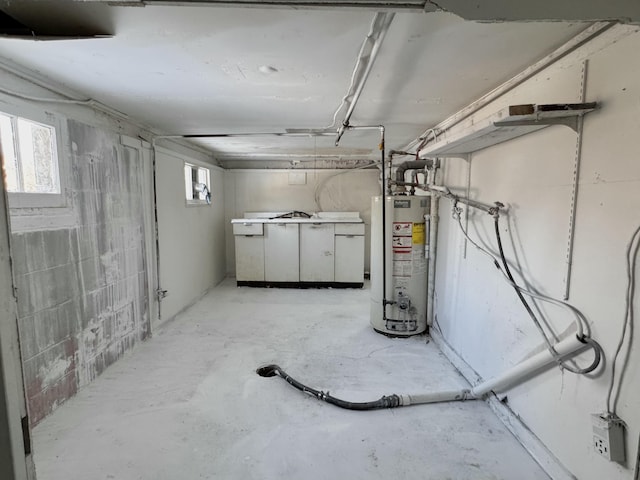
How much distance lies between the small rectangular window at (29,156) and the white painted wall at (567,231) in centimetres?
275

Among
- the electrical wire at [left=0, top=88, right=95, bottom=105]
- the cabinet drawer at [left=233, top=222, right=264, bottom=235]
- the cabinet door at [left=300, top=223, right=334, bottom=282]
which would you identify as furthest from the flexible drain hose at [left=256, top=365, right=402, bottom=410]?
the cabinet drawer at [left=233, top=222, right=264, bottom=235]

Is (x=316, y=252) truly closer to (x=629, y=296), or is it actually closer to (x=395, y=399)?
(x=395, y=399)

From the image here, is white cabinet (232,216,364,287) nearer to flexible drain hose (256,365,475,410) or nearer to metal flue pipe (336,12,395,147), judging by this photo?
flexible drain hose (256,365,475,410)

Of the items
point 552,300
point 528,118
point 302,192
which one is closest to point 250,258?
point 302,192

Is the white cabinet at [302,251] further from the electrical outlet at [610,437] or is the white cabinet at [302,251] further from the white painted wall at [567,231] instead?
the electrical outlet at [610,437]

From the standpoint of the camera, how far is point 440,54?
153 cm

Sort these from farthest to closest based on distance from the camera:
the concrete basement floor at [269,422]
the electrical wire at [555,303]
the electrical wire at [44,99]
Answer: the electrical wire at [44,99], the concrete basement floor at [269,422], the electrical wire at [555,303]

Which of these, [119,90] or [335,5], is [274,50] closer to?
[335,5]

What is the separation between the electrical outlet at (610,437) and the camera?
1.18 metres

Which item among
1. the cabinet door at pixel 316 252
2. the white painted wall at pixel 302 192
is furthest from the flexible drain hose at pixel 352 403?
the white painted wall at pixel 302 192

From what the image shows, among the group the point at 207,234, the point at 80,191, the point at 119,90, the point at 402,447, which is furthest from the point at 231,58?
the point at 207,234

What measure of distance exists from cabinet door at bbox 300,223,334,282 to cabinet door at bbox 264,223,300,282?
0.34 ft

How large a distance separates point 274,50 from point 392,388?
2.18m

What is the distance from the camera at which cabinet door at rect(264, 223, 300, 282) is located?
4.86 metres
